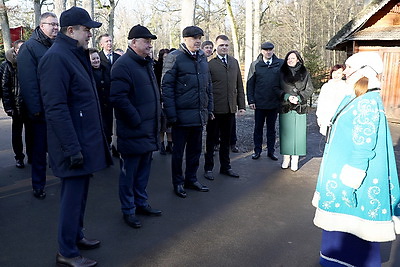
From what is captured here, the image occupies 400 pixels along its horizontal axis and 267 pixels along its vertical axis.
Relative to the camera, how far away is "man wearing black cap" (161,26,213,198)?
4.66 metres

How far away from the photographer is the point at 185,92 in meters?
4.75

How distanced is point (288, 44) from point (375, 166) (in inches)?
1667

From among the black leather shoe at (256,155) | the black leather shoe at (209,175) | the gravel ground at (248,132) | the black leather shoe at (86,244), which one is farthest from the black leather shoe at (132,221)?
the gravel ground at (248,132)

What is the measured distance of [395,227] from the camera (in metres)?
2.85

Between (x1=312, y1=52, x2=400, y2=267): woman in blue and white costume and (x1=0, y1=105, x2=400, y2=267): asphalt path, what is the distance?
0.66 meters

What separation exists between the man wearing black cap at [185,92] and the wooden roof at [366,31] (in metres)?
8.29

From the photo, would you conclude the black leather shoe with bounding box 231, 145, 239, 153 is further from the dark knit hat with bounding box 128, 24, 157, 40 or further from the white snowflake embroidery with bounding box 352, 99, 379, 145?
the white snowflake embroidery with bounding box 352, 99, 379, 145

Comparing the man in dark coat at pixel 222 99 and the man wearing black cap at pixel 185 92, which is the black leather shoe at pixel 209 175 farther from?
the man wearing black cap at pixel 185 92

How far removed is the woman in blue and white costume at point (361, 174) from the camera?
2705 mm

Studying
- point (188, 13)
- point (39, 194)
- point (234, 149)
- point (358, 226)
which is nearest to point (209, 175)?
point (234, 149)

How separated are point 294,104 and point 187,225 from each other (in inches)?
118

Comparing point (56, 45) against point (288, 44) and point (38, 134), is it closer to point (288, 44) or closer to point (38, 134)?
point (38, 134)

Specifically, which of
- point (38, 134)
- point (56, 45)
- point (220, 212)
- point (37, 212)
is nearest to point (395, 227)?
point (220, 212)

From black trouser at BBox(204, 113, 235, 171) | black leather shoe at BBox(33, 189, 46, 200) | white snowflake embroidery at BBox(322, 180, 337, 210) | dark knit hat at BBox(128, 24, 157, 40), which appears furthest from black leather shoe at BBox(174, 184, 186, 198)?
white snowflake embroidery at BBox(322, 180, 337, 210)
